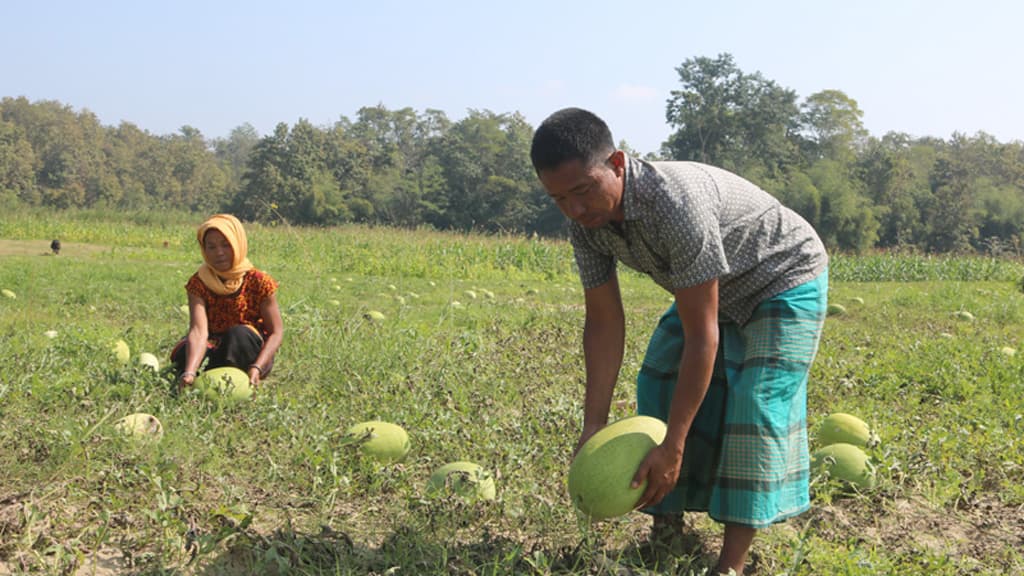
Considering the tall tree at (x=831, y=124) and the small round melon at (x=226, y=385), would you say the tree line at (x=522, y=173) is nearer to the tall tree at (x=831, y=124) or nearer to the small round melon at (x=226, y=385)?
the tall tree at (x=831, y=124)

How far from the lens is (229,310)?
524cm

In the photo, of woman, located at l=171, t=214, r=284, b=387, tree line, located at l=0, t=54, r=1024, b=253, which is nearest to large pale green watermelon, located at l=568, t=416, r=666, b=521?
woman, located at l=171, t=214, r=284, b=387

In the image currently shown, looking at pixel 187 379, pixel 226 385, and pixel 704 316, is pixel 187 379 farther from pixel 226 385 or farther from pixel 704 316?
pixel 704 316

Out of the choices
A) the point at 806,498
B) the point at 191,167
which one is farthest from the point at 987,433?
the point at 191,167

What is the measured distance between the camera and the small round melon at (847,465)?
11.6ft

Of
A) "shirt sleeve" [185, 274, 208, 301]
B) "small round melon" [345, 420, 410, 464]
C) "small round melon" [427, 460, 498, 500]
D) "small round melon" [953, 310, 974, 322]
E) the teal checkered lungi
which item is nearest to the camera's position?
the teal checkered lungi

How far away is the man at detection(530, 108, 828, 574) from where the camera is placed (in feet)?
7.75

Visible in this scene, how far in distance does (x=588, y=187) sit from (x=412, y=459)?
1924 mm

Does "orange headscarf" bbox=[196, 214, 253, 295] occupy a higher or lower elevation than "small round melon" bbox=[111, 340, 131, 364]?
higher

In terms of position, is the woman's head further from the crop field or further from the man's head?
the man's head

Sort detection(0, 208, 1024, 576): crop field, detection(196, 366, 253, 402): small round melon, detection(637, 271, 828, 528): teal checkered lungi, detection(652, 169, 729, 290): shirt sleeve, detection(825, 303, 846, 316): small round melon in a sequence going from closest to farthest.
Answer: detection(652, 169, 729, 290): shirt sleeve → detection(637, 271, 828, 528): teal checkered lungi → detection(0, 208, 1024, 576): crop field → detection(196, 366, 253, 402): small round melon → detection(825, 303, 846, 316): small round melon

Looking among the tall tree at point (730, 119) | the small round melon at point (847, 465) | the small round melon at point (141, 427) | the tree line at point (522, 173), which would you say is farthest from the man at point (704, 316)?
the tall tree at point (730, 119)

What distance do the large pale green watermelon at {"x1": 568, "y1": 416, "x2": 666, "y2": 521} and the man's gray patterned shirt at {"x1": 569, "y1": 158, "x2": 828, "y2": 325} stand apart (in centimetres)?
49

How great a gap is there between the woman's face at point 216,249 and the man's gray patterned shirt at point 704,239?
9.43ft
